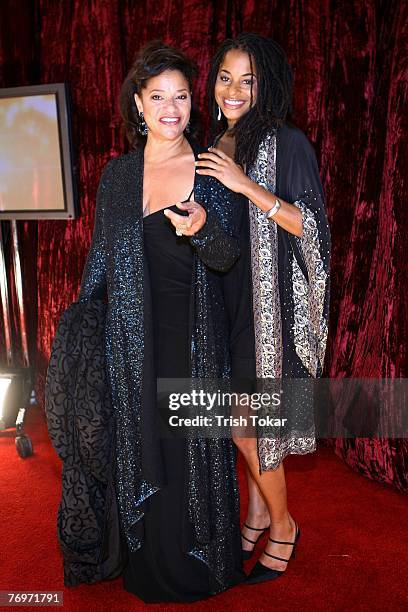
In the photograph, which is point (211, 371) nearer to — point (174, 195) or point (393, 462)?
point (174, 195)

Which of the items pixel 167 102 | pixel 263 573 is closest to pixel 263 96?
pixel 167 102

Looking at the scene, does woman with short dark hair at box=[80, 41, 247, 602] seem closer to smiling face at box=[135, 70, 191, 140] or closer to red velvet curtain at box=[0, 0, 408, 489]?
smiling face at box=[135, 70, 191, 140]

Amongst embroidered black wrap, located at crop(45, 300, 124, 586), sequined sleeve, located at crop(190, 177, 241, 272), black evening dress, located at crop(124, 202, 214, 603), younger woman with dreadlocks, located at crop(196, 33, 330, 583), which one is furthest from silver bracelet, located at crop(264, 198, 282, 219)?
embroidered black wrap, located at crop(45, 300, 124, 586)

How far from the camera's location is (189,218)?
1.60 meters

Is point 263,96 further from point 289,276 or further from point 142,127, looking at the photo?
point 289,276

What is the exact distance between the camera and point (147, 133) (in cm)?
194

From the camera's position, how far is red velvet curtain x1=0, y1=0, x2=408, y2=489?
269cm

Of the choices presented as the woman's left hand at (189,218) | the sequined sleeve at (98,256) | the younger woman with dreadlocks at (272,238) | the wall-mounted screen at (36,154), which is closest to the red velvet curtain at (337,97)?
the wall-mounted screen at (36,154)

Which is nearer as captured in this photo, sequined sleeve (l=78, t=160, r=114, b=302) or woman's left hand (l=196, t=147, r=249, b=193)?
woman's left hand (l=196, t=147, r=249, b=193)

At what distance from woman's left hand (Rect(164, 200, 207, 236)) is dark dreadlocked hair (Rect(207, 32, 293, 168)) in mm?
362

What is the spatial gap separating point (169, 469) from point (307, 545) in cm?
73

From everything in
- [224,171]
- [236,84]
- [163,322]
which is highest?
[236,84]

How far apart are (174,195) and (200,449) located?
2.49ft

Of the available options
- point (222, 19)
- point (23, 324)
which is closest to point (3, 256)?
point (23, 324)
